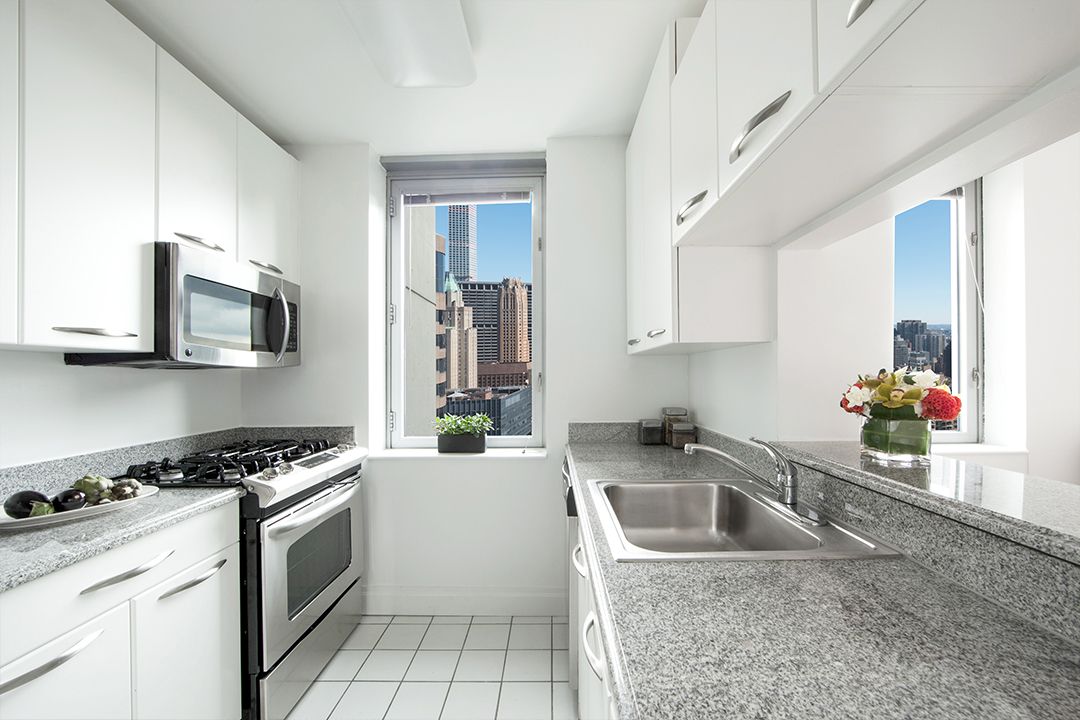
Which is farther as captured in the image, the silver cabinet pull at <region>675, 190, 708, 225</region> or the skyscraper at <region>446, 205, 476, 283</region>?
the skyscraper at <region>446, 205, 476, 283</region>

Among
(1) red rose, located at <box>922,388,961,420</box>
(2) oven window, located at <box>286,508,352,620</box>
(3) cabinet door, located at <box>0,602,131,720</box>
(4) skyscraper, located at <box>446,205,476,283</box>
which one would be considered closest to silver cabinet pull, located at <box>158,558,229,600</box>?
(3) cabinet door, located at <box>0,602,131,720</box>

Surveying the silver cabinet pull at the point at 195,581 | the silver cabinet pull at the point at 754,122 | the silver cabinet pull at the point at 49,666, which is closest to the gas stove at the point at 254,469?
the silver cabinet pull at the point at 195,581

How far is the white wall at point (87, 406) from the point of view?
1545mm

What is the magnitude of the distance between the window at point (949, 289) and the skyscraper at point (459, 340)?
2024 mm

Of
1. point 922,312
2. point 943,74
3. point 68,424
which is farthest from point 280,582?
point 922,312

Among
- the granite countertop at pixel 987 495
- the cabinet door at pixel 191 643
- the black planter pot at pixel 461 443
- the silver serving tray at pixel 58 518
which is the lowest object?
the cabinet door at pixel 191 643

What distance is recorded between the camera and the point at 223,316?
6.26 feet

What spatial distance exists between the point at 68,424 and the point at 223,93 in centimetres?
146

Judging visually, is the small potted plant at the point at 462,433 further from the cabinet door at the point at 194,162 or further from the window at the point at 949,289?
the window at the point at 949,289

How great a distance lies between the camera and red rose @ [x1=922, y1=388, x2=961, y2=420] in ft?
3.87

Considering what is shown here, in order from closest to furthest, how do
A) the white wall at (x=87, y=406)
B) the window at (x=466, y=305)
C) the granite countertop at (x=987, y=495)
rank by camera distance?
the granite countertop at (x=987, y=495)
the white wall at (x=87, y=406)
the window at (x=466, y=305)

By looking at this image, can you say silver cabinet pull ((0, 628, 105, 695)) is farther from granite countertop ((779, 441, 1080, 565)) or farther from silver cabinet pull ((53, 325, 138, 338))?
granite countertop ((779, 441, 1080, 565))

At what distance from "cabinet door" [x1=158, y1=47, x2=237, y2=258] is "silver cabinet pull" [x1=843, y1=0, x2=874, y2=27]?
6.28ft

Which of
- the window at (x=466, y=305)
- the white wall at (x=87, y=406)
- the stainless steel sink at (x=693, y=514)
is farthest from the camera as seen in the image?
the window at (x=466, y=305)
